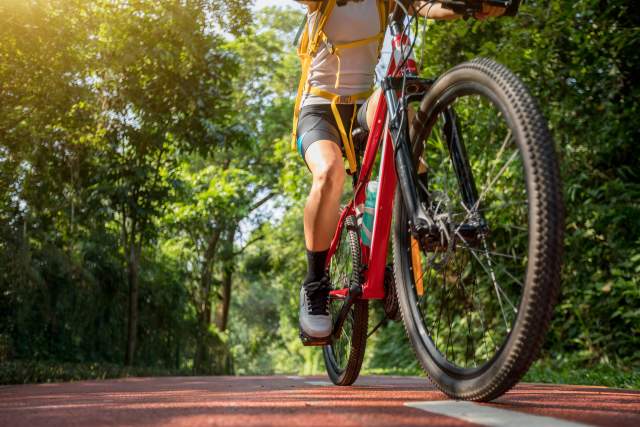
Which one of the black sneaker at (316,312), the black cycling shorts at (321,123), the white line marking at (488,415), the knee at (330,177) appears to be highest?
the black cycling shorts at (321,123)

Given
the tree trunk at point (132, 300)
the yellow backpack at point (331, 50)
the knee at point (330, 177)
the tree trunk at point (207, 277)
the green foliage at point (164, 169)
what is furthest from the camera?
the tree trunk at point (207, 277)

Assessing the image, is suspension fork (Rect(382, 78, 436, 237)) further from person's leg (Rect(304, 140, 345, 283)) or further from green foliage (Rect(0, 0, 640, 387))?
person's leg (Rect(304, 140, 345, 283))

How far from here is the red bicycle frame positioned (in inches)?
111

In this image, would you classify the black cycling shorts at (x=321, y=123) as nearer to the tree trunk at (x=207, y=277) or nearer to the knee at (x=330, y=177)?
the knee at (x=330, y=177)

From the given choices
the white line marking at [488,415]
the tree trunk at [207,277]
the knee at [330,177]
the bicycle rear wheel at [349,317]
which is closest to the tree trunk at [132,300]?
the tree trunk at [207,277]

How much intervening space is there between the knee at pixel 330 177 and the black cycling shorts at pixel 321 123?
0.17 metres

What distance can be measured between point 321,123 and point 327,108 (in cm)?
11

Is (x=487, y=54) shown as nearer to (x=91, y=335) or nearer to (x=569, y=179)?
(x=569, y=179)

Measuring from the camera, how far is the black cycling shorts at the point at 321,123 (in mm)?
3225

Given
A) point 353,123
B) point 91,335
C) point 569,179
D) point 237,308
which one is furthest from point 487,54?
point 237,308

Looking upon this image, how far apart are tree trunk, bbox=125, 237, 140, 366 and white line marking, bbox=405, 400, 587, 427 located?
970 centimetres

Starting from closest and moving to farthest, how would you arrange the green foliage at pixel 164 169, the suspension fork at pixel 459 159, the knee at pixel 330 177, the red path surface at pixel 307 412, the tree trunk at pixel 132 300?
the red path surface at pixel 307 412 < the suspension fork at pixel 459 159 < the knee at pixel 330 177 < the green foliage at pixel 164 169 < the tree trunk at pixel 132 300

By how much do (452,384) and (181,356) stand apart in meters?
13.0

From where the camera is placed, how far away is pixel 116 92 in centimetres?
1132
